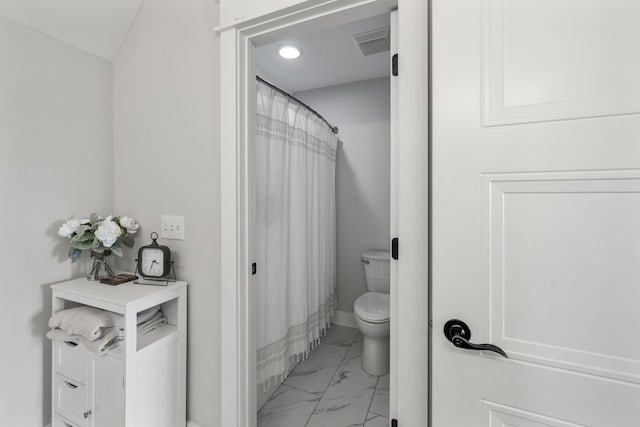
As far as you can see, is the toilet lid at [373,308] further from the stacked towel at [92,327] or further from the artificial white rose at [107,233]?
the artificial white rose at [107,233]

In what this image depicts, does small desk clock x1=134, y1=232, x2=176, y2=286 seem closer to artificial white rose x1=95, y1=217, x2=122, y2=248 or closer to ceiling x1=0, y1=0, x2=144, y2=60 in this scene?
artificial white rose x1=95, y1=217, x2=122, y2=248

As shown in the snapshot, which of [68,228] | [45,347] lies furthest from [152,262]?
[45,347]

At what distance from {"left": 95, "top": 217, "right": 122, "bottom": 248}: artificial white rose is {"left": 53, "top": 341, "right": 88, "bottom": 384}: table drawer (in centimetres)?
47

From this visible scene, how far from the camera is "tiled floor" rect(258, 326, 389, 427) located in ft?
5.25

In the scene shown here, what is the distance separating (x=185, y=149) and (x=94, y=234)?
2.07ft

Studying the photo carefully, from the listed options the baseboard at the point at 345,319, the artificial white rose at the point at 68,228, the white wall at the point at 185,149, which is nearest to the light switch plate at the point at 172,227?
the white wall at the point at 185,149

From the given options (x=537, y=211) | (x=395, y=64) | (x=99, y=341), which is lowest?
(x=99, y=341)

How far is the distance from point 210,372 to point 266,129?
1363 mm

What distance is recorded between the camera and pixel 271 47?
2090 millimetres

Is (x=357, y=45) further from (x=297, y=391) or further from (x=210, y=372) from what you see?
(x=297, y=391)

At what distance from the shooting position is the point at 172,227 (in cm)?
142

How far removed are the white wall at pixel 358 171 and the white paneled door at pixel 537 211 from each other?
188 cm

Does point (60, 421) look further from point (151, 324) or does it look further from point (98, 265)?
point (98, 265)

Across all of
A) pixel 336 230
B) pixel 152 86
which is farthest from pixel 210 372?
pixel 336 230
